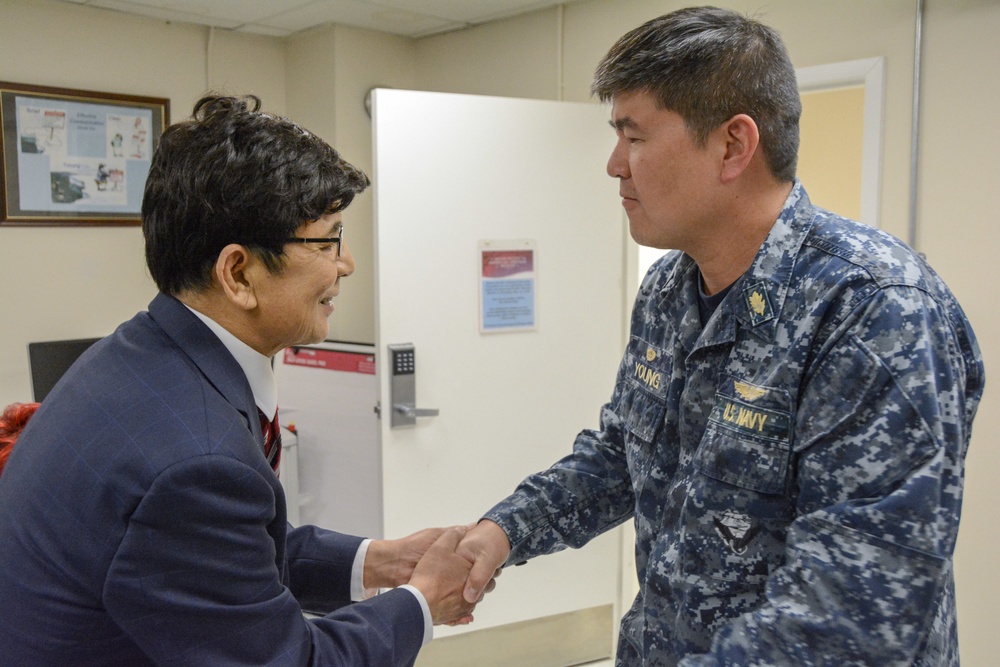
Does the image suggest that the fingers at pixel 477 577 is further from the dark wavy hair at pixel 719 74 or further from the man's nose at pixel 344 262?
the dark wavy hair at pixel 719 74

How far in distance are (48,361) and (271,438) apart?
1.82m

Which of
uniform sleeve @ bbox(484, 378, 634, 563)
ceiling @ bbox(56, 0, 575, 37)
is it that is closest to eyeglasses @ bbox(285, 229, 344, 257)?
uniform sleeve @ bbox(484, 378, 634, 563)

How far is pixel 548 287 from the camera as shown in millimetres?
3053

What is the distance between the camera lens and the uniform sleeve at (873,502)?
914mm

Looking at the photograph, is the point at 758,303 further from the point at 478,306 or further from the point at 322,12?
the point at 322,12

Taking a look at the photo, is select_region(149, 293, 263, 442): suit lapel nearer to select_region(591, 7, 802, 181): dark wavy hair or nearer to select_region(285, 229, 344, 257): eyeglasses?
select_region(285, 229, 344, 257): eyeglasses

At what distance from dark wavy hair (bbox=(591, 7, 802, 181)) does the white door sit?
1654mm

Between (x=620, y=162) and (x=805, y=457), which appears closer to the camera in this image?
(x=805, y=457)

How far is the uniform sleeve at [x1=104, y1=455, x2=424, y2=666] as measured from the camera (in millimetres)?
941

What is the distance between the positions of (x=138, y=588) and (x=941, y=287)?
1014 millimetres

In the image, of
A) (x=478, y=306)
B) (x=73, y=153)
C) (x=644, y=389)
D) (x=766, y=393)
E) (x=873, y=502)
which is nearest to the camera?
(x=873, y=502)

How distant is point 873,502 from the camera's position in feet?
3.05

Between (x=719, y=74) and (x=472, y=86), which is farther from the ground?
(x=472, y=86)

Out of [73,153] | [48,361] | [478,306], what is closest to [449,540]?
[478,306]
